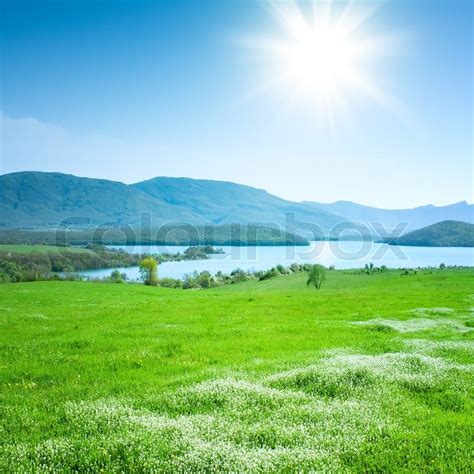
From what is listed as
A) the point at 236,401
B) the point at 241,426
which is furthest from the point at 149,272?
the point at 241,426

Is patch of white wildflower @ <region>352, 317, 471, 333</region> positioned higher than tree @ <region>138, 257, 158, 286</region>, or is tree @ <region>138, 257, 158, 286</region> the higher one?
patch of white wildflower @ <region>352, 317, 471, 333</region>

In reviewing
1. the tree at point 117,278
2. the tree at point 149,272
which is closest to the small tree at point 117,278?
the tree at point 117,278

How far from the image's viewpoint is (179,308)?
3088 centimetres

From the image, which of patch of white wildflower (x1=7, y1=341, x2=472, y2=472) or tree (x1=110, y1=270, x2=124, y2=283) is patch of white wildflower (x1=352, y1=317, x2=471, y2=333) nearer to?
patch of white wildflower (x1=7, y1=341, x2=472, y2=472)

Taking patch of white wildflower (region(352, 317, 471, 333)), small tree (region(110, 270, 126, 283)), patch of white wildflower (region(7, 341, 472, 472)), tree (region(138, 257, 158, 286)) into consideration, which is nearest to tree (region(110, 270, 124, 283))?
small tree (region(110, 270, 126, 283))

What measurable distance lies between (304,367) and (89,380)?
22.0 feet

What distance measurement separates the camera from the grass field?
22.7 ft

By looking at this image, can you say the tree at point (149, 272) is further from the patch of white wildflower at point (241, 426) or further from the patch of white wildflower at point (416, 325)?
the patch of white wildflower at point (241, 426)

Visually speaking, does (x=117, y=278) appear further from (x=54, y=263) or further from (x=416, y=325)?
(x=416, y=325)

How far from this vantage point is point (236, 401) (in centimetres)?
928

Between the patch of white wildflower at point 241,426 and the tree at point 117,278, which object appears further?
the tree at point 117,278

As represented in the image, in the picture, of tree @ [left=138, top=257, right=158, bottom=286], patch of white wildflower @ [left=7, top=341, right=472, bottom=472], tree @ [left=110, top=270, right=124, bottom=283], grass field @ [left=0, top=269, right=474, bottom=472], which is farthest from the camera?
tree @ [left=138, top=257, right=158, bottom=286]

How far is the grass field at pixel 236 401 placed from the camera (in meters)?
6.93

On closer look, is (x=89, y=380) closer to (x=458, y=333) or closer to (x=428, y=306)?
(x=458, y=333)
